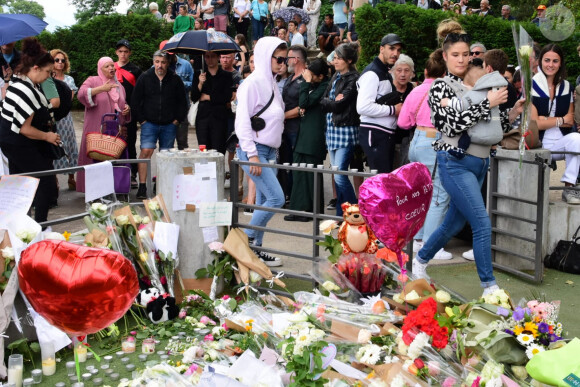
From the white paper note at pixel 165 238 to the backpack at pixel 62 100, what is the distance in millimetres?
3535

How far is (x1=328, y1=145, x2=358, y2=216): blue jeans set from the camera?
7.35 meters

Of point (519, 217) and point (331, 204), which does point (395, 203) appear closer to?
point (519, 217)

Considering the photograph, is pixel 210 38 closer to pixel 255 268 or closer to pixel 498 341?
pixel 255 268

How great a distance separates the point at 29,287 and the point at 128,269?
423mm

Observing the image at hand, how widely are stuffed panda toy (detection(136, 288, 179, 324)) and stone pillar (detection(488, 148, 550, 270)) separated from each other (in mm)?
3067

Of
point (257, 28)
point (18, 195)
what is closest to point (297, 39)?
point (257, 28)

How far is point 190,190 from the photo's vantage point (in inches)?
224

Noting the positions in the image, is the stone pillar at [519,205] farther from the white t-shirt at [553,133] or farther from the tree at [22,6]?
the tree at [22,6]

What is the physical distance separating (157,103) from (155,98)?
2.5 inches

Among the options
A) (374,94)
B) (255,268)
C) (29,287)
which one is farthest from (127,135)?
(29,287)

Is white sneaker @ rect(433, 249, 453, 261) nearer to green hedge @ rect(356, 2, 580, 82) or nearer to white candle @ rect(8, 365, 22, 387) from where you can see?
white candle @ rect(8, 365, 22, 387)

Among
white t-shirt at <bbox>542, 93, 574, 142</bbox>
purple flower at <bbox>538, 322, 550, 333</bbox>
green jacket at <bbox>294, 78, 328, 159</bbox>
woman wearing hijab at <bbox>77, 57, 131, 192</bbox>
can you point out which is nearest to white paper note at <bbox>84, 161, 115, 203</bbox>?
green jacket at <bbox>294, 78, 328, 159</bbox>

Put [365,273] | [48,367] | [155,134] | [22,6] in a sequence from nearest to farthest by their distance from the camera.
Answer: [48,367] → [365,273] → [155,134] → [22,6]

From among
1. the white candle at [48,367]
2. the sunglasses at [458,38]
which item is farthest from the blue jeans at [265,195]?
the white candle at [48,367]
